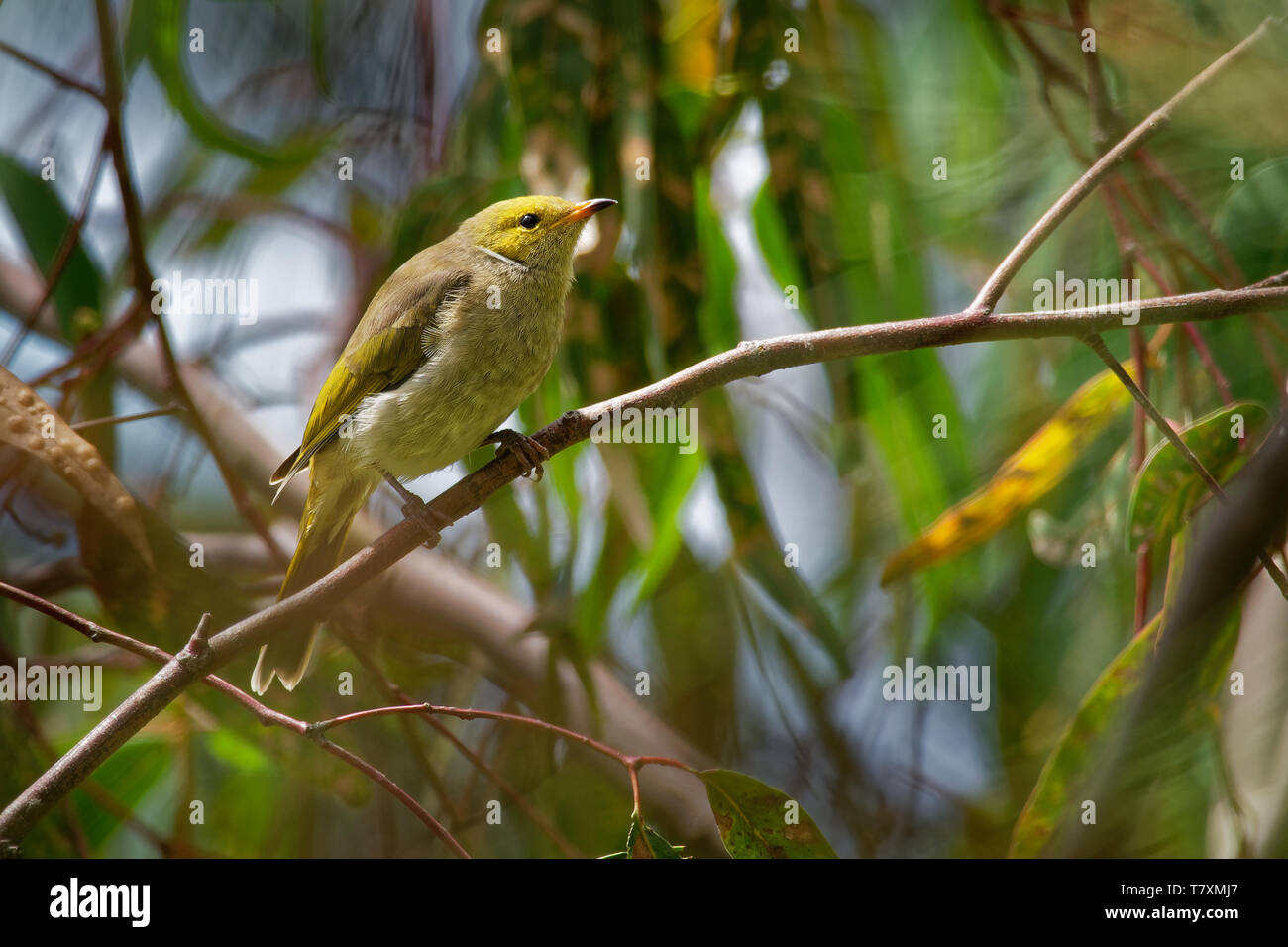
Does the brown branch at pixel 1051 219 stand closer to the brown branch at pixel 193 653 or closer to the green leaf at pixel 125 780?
the brown branch at pixel 193 653

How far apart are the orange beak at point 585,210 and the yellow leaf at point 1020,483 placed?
→ 66cm

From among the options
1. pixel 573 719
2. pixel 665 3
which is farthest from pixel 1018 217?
pixel 573 719

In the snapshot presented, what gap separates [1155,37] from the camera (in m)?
1.65

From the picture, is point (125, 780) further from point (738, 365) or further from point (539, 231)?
point (738, 365)

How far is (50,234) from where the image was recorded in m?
1.73

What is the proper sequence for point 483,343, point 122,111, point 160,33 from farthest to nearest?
1. point 160,33
2. point 122,111
3. point 483,343

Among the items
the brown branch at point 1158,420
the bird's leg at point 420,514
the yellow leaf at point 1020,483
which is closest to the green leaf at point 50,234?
the bird's leg at point 420,514

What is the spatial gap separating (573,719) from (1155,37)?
1.43 metres

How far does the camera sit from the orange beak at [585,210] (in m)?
1.50

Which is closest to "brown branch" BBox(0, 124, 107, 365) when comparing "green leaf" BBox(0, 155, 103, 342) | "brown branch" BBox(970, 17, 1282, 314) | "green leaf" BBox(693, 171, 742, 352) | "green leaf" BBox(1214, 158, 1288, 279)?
"green leaf" BBox(0, 155, 103, 342)

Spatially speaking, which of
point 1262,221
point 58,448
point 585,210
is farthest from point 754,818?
point 1262,221

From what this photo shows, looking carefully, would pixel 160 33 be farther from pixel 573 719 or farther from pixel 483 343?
pixel 573 719

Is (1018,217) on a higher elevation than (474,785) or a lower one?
higher

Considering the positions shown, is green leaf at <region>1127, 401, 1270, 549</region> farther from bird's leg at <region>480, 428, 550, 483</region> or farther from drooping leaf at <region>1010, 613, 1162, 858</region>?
bird's leg at <region>480, 428, 550, 483</region>
